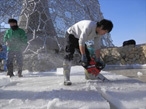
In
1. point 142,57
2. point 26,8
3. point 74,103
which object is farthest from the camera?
point 142,57

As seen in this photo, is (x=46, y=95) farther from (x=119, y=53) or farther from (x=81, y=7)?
(x=119, y=53)

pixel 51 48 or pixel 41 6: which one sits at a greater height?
pixel 41 6

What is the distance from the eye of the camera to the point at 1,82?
150 inches

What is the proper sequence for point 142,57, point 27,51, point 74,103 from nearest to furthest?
point 74,103 → point 27,51 → point 142,57

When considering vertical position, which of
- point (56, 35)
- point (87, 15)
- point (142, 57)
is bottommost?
point (142, 57)

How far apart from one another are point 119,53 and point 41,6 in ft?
19.2

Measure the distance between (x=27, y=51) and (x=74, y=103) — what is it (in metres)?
7.12

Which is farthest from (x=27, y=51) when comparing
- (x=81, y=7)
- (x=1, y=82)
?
(x=1, y=82)


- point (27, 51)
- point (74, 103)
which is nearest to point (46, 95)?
point (74, 103)

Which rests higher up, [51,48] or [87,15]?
[87,15]

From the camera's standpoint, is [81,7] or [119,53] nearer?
[81,7]

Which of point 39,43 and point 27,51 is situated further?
point 39,43

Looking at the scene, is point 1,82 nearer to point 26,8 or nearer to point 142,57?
point 26,8

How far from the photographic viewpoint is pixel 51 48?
1000cm
